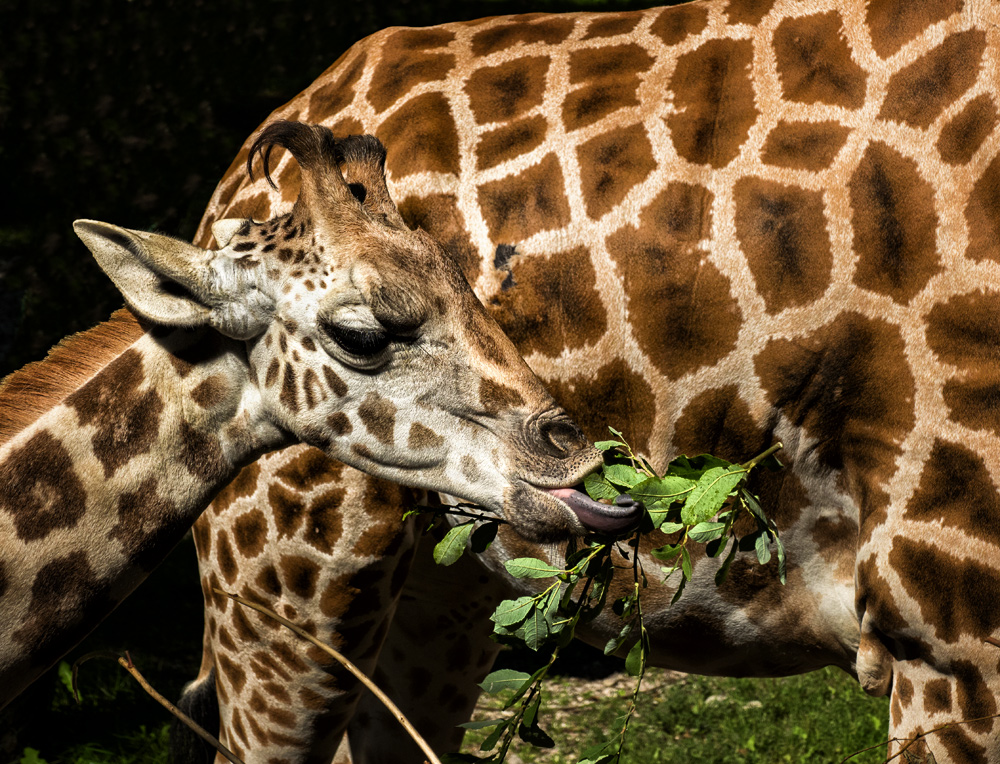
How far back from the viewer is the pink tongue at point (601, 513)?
6.72 ft

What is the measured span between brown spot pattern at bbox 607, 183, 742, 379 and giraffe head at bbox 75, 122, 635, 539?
2.01 feet

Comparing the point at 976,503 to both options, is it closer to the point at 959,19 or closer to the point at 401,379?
the point at 959,19

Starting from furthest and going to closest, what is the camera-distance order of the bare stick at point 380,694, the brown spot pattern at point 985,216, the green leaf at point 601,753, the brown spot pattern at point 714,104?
the brown spot pattern at point 714,104
the brown spot pattern at point 985,216
the green leaf at point 601,753
the bare stick at point 380,694

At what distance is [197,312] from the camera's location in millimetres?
2115

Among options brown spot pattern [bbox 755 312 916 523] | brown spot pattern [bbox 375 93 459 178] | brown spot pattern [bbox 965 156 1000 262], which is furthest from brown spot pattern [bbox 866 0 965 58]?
brown spot pattern [bbox 375 93 459 178]

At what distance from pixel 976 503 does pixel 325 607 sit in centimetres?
179

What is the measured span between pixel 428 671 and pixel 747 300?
1.97m

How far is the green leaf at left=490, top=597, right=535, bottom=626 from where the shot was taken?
85.0 inches

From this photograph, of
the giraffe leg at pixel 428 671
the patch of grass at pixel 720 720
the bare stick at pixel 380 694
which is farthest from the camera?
the patch of grass at pixel 720 720

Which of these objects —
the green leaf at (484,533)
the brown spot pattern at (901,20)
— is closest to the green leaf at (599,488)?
the green leaf at (484,533)

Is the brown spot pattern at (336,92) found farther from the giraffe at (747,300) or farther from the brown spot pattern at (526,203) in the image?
the brown spot pattern at (526,203)

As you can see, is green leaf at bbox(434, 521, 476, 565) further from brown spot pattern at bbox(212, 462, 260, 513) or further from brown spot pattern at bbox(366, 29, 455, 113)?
brown spot pattern at bbox(366, 29, 455, 113)

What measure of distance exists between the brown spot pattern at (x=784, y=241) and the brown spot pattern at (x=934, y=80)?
29cm

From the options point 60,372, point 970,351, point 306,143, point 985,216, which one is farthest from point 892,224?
point 60,372
